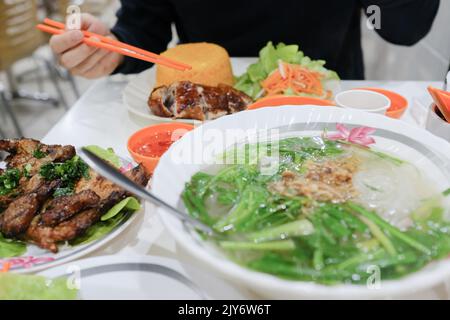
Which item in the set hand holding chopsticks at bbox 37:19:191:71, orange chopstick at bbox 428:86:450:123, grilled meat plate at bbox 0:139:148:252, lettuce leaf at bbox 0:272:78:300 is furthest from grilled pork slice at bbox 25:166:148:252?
orange chopstick at bbox 428:86:450:123

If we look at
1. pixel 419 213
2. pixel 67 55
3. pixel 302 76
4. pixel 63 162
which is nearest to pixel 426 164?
pixel 419 213

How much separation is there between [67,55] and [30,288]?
1.17 m

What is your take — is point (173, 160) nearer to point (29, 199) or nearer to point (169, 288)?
point (169, 288)

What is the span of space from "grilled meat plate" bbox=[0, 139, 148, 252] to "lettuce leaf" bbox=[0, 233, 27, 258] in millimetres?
16

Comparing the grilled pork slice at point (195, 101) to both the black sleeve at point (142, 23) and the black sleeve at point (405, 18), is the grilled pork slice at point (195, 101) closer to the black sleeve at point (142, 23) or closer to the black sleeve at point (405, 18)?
the black sleeve at point (142, 23)

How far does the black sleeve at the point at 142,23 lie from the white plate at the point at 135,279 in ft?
4.30

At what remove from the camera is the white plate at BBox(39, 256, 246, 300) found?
921 millimetres

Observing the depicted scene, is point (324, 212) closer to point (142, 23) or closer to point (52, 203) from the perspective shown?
point (52, 203)

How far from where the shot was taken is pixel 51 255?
1014 millimetres

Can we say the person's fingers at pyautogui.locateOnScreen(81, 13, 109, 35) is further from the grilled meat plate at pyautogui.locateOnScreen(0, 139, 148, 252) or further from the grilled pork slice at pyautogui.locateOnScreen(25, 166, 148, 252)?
the grilled pork slice at pyautogui.locateOnScreen(25, 166, 148, 252)

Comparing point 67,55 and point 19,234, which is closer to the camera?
Answer: point 19,234

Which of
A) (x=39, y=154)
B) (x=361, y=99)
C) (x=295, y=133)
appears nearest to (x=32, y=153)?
(x=39, y=154)

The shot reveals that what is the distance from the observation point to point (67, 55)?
1813 millimetres

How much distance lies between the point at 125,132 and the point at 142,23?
2.65 ft
